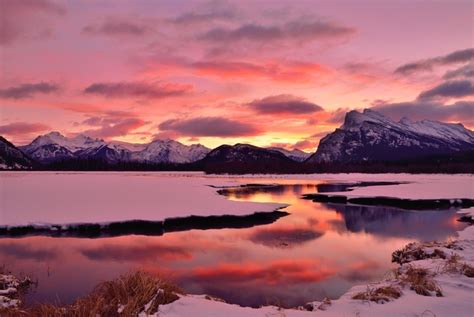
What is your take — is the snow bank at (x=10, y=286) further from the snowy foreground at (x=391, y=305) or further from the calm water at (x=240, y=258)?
the snowy foreground at (x=391, y=305)

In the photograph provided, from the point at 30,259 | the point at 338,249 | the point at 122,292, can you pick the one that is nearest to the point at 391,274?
the point at 338,249

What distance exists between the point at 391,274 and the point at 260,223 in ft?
45.1

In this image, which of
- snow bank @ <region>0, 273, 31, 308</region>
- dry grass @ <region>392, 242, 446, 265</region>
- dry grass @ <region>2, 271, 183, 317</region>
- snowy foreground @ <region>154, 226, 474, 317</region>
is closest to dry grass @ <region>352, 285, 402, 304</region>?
snowy foreground @ <region>154, 226, 474, 317</region>

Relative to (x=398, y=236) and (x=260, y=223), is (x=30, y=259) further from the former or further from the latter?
(x=398, y=236)

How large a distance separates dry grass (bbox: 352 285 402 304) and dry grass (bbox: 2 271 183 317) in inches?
177

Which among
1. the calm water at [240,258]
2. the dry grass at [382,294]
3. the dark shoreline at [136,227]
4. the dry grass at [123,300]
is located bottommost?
the calm water at [240,258]

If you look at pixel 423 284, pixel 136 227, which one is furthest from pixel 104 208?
pixel 423 284

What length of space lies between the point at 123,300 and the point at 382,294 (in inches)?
236

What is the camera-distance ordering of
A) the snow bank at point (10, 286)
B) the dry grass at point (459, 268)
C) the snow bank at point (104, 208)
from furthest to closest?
1. the snow bank at point (104, 208)
2. the dry grass at point (459, 268)
3. the snow bank at point (10, 286)

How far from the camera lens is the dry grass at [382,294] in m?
9.02

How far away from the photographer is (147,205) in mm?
32188

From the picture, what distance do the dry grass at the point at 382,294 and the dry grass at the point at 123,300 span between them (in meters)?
4.48

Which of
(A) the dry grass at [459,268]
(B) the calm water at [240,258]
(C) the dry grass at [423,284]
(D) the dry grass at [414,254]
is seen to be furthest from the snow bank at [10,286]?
(D) the dry grass at [414,254]

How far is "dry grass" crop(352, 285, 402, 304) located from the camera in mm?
9023
